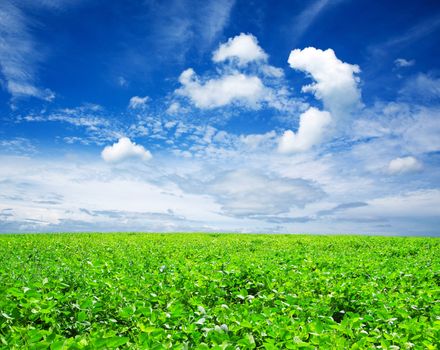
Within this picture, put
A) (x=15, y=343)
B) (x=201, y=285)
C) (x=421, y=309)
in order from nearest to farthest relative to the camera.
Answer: (x=15, y=343) < (x=421, y=309) < (x=201, y=285)

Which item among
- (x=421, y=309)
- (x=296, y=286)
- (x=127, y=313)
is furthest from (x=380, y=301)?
(x=127, y=313)

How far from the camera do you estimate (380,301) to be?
20.9 ft

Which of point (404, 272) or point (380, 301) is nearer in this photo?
point (380, 301)

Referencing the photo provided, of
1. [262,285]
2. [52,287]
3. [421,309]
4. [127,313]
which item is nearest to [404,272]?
[421,309]

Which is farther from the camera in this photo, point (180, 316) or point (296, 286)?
point (296, 286)

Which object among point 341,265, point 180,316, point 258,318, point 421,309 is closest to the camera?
point 258,318

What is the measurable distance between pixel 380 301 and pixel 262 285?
7.28 feet

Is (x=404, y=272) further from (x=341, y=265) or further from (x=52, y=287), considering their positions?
(x=52, y=287)

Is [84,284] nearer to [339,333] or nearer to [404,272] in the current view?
[339,333]

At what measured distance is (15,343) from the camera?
11.1 ft

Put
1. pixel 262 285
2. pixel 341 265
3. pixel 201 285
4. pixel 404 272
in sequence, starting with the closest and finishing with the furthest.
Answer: pixel 201 285 < pixel 262 285 < pixel 404 272 < pixel 341 265

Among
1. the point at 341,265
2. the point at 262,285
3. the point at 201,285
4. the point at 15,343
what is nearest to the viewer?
the point at 15,343

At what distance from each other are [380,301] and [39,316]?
17.2 ft

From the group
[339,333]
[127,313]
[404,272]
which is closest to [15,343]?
[127,313]
